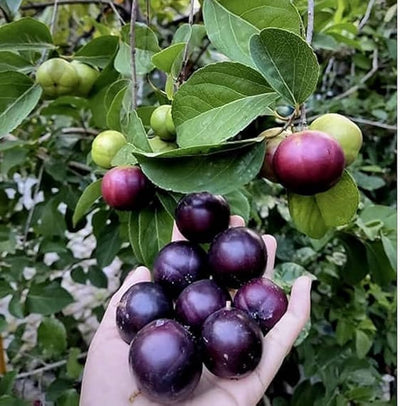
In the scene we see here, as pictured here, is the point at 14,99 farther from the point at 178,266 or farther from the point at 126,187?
the point at 178,266

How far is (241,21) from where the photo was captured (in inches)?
28.3

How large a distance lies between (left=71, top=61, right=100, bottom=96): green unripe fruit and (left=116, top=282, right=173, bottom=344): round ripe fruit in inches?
17.6

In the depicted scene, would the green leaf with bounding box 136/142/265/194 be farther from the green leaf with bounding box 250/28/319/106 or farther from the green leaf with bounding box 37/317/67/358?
the green leaf with bounding box 37/317/67/358

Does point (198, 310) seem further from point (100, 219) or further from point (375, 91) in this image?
point (375, 91)

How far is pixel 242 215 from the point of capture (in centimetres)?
89

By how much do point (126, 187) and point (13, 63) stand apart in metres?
0.40

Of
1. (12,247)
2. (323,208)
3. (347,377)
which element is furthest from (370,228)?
(12,247)

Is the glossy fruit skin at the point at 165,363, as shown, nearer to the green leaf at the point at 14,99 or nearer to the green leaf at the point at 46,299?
the green leaf at the point at 14,99

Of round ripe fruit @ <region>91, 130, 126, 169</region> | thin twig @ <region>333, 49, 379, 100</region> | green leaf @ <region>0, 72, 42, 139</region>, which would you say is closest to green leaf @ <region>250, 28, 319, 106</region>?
round ripe fruit @ <region>91, 130, 126, 169</region>

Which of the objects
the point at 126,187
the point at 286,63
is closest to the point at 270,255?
the point at 126,187

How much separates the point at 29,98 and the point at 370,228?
792mm

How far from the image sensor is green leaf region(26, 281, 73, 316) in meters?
1.31

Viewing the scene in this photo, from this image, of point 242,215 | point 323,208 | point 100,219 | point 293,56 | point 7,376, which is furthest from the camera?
point 100,219

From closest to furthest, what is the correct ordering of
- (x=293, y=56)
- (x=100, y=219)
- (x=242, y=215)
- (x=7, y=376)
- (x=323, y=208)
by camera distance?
(x=293, y=56) < (x=323, y=208) < (x=242, y=215) < (x=7, y=376) < (x=100, y=219)
